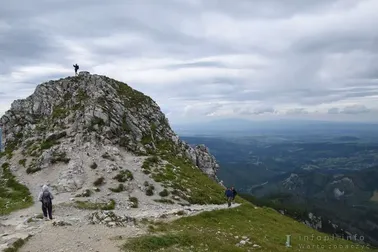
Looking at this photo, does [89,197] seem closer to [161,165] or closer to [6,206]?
[6,206]

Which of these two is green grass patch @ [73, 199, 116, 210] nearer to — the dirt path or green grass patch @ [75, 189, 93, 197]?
the dirt path

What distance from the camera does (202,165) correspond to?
85000mm

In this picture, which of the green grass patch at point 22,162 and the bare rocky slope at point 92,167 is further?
the green grass patch at point 22,162

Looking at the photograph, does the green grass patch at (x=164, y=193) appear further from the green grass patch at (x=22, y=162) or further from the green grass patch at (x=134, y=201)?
the green grass patch at (x=22, y=162)

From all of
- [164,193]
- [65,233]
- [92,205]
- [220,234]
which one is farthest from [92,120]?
[220,234]

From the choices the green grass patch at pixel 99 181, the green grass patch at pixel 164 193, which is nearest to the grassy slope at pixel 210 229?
the green grass patch at pixel 164 193

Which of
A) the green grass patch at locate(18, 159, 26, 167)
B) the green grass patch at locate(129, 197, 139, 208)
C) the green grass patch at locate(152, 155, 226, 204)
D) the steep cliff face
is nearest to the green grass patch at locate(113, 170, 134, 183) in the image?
the green grass patch at locate(152, 155, 226, 204)

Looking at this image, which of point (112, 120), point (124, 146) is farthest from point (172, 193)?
point (112, 120)

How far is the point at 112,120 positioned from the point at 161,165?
1531 cm

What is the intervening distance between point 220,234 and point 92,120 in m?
41.8

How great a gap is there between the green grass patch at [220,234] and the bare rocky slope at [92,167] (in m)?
2.14

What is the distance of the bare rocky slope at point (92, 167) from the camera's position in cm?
2958

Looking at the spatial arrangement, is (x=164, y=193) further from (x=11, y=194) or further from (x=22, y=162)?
(x=22, y=162)

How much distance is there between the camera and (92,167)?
177ft
